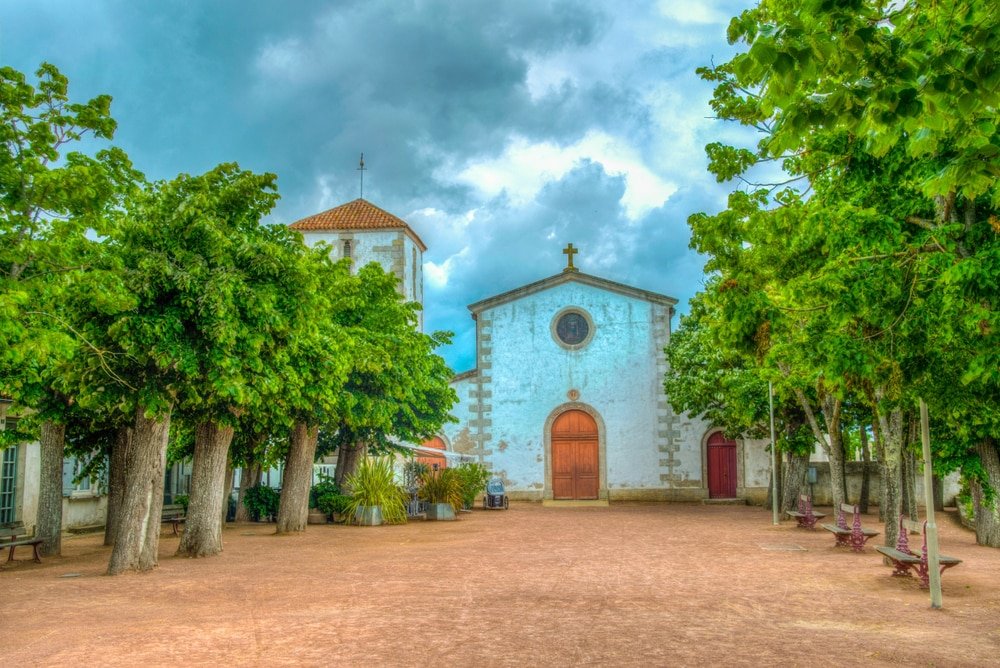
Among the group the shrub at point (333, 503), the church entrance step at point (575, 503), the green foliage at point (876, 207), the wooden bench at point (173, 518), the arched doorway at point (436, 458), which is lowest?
the church entrance step at point (575, 503)

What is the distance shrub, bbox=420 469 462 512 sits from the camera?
1000 inches

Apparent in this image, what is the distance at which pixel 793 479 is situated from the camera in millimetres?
25562

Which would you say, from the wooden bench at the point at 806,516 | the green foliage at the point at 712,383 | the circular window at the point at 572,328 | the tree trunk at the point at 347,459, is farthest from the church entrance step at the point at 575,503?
the wooden bench at the point at 806,516

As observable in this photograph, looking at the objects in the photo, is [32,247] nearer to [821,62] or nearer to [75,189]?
[75,189]

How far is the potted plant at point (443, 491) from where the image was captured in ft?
82.1

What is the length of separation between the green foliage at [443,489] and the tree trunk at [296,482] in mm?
5667

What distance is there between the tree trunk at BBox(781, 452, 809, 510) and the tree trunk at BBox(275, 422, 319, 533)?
1340 cm

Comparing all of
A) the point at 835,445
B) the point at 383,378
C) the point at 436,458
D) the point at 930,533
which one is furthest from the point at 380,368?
the point at 436,458

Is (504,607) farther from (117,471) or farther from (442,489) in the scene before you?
(442,489)

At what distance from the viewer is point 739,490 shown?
32.9 metres

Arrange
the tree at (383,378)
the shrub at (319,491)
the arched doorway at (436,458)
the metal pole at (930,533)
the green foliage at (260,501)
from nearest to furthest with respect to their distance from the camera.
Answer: the metal pole at (930,533) < the tree at (383,378) < the shrub at (319,491) < the green foliage at (260,501) < the arched doorway at (436,458)

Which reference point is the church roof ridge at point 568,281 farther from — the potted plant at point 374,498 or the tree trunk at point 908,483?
the tree trunk at point 908,483

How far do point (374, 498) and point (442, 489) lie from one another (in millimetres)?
3234

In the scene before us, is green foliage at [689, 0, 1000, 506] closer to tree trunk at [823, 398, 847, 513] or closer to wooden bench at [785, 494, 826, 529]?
tree trunk at [823, 398, 847, 513]
